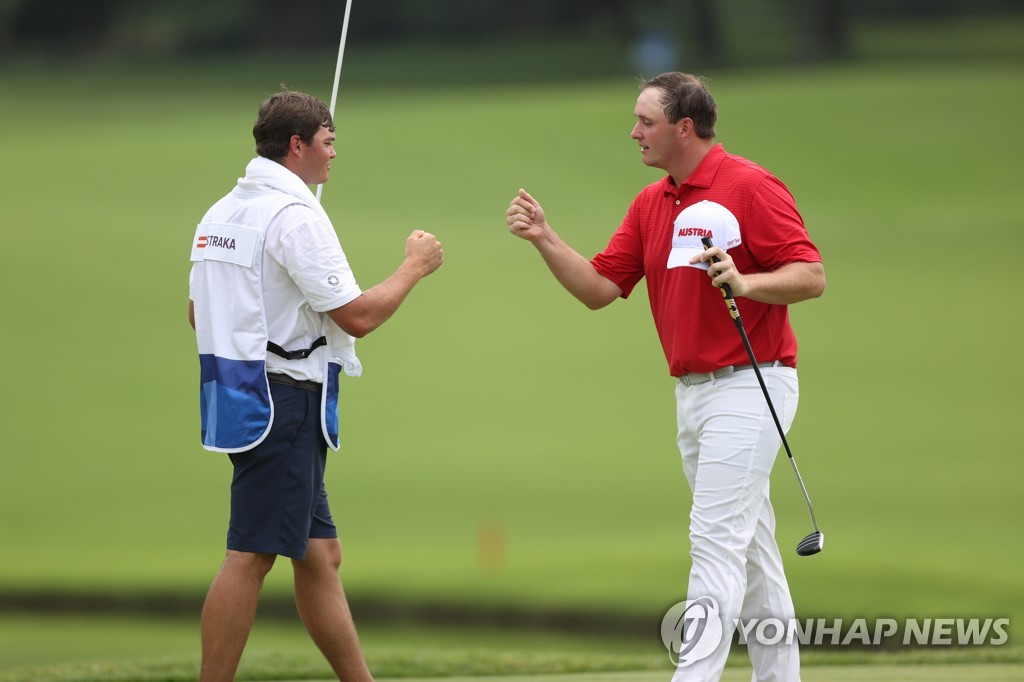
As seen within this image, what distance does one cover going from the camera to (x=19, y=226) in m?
17.5

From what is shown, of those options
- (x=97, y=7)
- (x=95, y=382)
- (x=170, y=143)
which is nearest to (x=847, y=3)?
(x=97, y=7)

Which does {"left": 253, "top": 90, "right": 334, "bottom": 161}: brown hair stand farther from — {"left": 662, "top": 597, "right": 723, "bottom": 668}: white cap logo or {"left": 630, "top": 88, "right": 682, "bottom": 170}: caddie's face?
{"left": 662, "top": 597, "right": 723, "bottom": 668}: white cap logo

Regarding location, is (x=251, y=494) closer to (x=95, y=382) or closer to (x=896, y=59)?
(x=95, y=382)

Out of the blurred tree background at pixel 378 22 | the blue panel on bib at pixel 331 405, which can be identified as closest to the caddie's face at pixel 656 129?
the blue panel on bib at pixel 331 405

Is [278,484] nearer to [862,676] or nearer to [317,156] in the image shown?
[317,156]

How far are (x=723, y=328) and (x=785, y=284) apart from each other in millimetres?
241

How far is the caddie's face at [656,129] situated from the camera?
4.35 metres

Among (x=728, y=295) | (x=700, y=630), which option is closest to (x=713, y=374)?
(x=728, y=295)

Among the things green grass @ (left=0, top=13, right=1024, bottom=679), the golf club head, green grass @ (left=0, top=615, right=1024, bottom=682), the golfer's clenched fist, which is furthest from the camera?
green grass @ (left=0, top=13, right=1024, bottom=679)

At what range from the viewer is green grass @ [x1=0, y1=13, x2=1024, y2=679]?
9.50 meters

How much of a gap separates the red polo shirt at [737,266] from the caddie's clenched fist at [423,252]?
0.65 m

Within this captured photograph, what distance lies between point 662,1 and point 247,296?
128ft

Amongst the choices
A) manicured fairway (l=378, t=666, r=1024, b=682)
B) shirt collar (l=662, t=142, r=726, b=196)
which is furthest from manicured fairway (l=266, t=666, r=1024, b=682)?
shirt collar (l=662, t=142, r=726, b=196)

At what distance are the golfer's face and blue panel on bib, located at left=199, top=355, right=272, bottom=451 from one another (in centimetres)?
58
